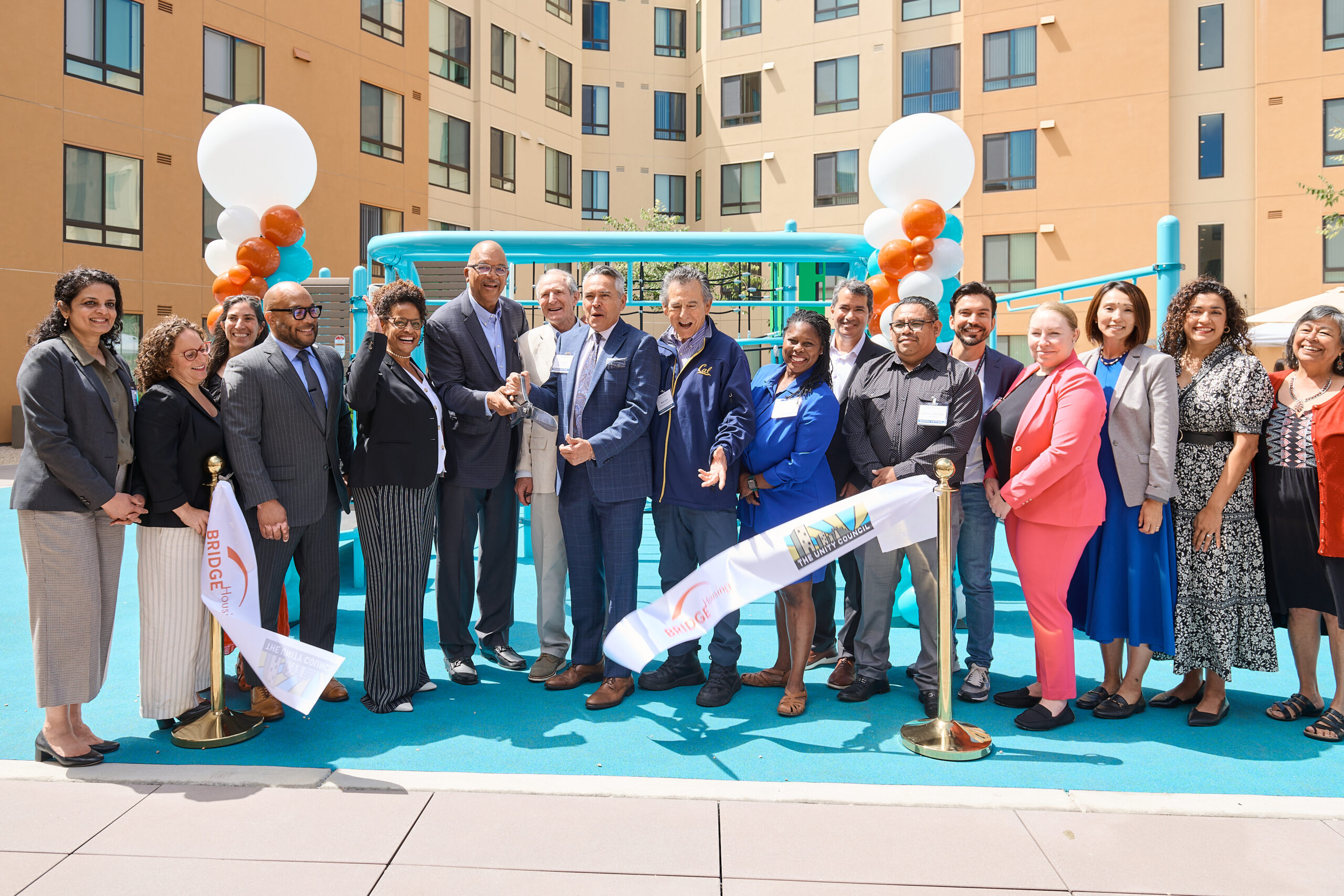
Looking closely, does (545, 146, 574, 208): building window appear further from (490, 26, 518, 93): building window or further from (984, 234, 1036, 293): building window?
(984, 234, 1036, 293): building window

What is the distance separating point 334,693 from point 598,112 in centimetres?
2622

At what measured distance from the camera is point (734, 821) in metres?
3.04

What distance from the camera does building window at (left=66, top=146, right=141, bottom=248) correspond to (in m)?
15.8

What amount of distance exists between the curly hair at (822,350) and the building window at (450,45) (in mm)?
21349

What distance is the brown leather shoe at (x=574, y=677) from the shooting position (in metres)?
4.48

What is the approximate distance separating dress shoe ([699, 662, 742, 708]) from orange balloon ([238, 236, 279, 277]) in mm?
3562

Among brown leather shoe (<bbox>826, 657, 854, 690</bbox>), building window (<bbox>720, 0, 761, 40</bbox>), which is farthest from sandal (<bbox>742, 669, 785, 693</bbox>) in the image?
building window (<bbox>720, 0, 761, 40</bbox>)

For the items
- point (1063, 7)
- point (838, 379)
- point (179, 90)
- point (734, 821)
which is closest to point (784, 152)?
point (1063, 7)

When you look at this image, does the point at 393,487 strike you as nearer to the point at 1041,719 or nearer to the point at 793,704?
A: the point at 793,704

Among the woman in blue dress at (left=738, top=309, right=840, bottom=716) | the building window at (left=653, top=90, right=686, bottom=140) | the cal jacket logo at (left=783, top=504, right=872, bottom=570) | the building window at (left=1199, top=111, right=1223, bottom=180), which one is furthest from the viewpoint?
the building window at (left=653, top=90, right=686, bottom=140)

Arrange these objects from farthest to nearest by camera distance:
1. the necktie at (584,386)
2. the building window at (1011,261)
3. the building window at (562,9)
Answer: the building window at (562,9) → the building window at (1011,261) → the necktie at (584,386)

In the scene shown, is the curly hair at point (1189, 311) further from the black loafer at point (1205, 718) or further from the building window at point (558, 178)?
the building window at point (558, 178)

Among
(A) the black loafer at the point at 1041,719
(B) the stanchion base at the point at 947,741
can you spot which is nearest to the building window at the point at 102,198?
(B) the stanchion base at the point at 947,741

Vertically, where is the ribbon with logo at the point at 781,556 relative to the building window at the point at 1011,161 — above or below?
below
